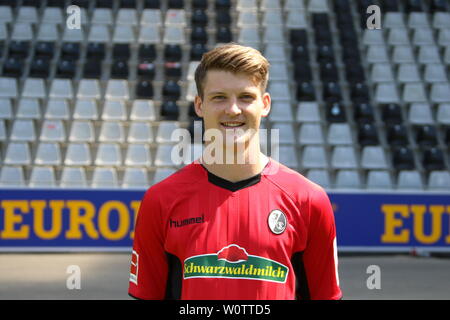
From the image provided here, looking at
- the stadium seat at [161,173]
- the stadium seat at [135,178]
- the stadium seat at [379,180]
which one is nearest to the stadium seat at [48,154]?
the stadium seat at [135,178]

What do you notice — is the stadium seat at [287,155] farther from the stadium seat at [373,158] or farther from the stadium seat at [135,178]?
the stadium seat at [135,178]

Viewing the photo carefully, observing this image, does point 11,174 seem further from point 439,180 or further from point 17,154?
point 439,180

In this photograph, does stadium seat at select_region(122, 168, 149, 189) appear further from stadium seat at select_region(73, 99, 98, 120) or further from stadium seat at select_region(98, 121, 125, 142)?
stadium seat at select_region(73, 99, 98, 120)

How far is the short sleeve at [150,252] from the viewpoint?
2047 millimetres

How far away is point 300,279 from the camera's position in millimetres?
2076

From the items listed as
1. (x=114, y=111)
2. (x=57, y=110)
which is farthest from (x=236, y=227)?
(x=57, y=110)

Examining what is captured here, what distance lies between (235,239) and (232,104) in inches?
16.3

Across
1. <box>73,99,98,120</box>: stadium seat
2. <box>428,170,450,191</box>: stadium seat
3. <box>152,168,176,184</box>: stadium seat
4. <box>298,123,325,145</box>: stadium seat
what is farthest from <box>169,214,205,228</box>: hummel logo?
<box>73,99,98,120</box>: stadium seat

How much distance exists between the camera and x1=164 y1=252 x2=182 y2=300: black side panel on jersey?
6.63ft

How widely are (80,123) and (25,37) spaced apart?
133 inches

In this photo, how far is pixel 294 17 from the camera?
14.0m

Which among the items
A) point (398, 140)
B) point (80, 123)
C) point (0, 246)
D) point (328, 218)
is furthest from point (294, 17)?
point (328, 218)

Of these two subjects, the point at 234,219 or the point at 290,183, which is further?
the point at 290,183

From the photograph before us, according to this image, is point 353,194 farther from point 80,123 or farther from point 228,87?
point 228,87
